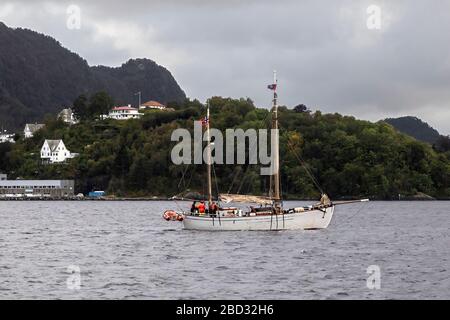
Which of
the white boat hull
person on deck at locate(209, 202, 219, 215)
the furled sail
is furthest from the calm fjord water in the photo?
the furled sail

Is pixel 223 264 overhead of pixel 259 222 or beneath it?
beneath

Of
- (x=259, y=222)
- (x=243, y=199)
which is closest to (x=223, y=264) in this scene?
(x=259, y=222)

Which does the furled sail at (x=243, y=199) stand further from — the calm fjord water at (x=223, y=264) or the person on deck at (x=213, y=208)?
the person on deck at (x=213, y=208)

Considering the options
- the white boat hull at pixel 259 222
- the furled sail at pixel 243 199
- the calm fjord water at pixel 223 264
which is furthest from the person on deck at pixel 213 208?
the furled sail at pixel 243 199

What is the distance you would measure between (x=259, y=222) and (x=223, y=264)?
2548 centimetres

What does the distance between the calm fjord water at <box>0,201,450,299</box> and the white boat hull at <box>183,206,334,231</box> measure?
40.9 inches

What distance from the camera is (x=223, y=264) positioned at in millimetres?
59094

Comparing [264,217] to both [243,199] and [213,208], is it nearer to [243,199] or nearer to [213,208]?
[213,208]

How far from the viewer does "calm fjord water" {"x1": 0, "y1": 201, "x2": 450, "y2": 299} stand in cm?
4669

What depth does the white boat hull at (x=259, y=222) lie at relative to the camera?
275 ft

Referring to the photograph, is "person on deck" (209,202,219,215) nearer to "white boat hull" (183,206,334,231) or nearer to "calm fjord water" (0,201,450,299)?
"white boat hull" (183,206,334,231)
